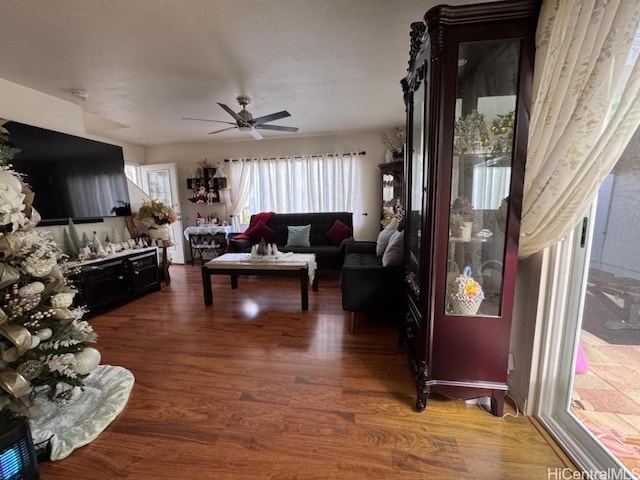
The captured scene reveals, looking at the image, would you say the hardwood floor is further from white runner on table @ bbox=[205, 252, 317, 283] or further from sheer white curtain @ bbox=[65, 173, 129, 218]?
sheer white curtain @ bbox=[65, 173, 129, 218]

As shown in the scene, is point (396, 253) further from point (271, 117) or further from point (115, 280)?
point (115, 280)

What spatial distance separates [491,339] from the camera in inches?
54.9

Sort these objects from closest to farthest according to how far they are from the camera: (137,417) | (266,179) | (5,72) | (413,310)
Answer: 1. (137,417)
2. (413,310)
3. (5,72)
4. (266,179)

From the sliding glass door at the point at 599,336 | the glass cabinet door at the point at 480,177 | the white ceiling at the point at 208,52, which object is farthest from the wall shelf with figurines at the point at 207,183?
the sliding glass door at the point at 599,336

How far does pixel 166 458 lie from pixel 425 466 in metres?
1.23

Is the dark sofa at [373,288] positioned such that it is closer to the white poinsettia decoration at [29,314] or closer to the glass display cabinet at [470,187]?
the glass display cabinet at [470,187]

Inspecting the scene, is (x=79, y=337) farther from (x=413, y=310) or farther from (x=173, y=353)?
(x=413, y=310)

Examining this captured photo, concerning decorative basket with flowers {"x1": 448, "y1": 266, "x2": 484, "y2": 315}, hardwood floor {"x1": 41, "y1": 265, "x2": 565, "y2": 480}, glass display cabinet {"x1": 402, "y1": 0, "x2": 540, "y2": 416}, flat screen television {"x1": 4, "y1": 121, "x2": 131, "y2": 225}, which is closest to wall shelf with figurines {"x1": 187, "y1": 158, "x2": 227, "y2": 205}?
flat screen television {"x1": 4, "y1": 121, "x2": 131, "y2": 225}

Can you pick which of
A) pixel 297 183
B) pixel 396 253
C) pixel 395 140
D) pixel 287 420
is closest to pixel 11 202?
pixel 287 420

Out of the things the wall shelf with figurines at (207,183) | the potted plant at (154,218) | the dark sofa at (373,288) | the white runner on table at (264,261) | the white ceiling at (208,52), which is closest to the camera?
the white ceiling at (208,52)

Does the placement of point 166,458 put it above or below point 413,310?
below

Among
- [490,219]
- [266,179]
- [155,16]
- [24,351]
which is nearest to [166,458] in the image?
[24,351]

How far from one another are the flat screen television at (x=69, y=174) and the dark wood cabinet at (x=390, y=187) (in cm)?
396

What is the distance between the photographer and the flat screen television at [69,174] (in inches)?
106
